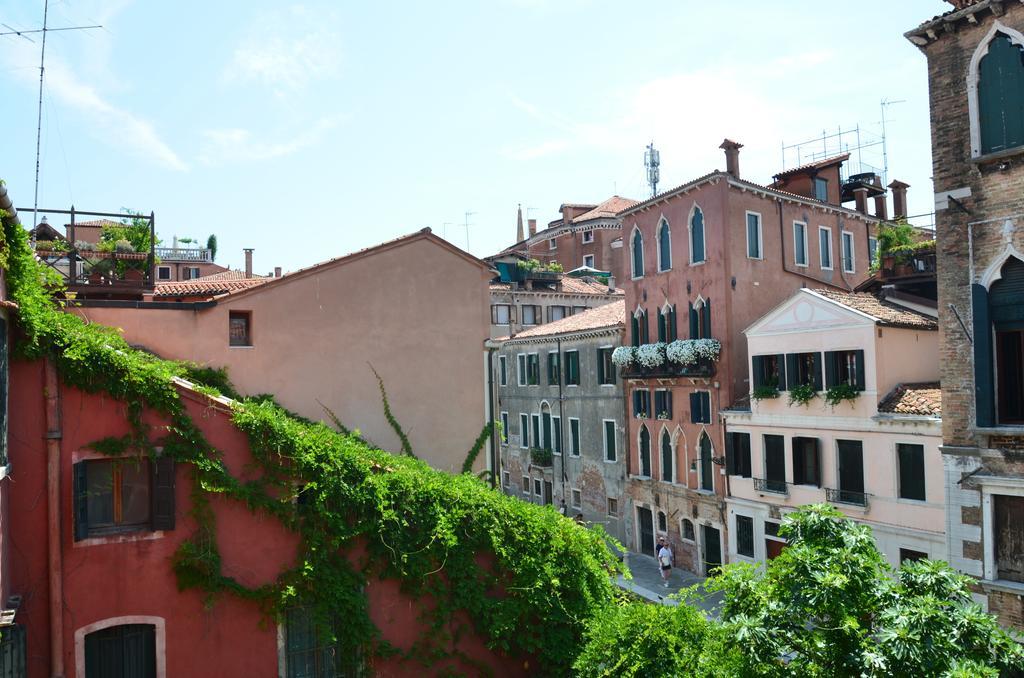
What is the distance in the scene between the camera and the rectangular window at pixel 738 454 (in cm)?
2264

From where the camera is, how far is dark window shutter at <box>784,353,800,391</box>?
20953 mm

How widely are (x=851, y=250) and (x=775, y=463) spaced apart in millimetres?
9225

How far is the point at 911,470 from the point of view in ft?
59.6

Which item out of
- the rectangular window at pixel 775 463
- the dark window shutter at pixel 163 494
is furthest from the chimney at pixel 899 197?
the dark window shutter at pixel 163 494

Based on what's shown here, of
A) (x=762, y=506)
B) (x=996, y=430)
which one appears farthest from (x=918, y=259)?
(x=996, y=430)

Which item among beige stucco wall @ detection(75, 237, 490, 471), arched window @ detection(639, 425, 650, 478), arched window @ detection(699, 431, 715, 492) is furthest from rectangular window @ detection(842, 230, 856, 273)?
beige stucco wall @ detection(75, 237, 490, 471)

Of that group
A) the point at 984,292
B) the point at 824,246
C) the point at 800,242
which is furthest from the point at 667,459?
the point at 984,292

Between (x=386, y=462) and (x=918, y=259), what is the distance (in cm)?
1596

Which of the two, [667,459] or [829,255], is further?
[667,459]

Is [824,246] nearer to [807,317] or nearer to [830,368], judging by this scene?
[807,317]

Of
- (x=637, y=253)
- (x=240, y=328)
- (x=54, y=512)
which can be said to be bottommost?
(x=54, y=512)

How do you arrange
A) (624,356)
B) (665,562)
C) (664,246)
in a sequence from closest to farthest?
(665,562), (664,246), (624,356)

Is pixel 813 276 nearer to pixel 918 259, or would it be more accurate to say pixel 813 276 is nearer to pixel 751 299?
pixel 751 299

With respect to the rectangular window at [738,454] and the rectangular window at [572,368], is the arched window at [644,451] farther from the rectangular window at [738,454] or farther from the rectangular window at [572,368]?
the rectangular window at [572,368]
